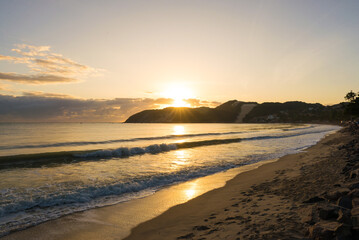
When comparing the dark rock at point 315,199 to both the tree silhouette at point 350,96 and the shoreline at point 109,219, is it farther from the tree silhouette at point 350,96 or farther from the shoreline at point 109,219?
the tree silhouette at point 350,96

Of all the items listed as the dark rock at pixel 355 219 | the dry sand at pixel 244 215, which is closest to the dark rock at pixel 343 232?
the dark rock at pixel 355 219

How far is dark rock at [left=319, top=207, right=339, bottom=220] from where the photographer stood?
165 inches

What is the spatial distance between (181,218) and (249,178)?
5.78m

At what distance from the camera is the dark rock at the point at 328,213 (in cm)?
418

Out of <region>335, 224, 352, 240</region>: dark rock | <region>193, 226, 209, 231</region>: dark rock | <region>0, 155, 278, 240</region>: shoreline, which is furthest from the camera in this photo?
<region>0, 155, 278, 240</region>: shoreline

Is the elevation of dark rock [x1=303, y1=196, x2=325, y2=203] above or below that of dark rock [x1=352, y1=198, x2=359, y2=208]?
below

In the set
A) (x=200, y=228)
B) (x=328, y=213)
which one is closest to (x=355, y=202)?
(x=328, y=213)

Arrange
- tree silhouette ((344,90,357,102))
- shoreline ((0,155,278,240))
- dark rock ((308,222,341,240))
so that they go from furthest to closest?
tree silhouette ((344,90,357,102))
shoreline ((0,155,278,240))
dark rock ((308,222,341,240))

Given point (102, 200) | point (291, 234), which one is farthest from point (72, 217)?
point (291, 234)

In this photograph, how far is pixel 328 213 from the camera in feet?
13.9

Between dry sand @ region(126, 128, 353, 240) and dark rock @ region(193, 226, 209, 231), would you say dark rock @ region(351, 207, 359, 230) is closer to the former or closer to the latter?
dry sand @ region(126, 128, 353, 240)

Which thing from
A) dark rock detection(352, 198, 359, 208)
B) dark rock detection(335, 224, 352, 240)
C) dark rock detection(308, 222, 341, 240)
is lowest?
dark rock detection(308, 222, 341, 240)

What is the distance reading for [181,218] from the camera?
613cm

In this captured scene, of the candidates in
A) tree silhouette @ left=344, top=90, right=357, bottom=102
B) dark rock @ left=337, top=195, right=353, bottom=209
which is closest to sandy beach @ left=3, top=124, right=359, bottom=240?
dark rock @ left=337, top=195, right=353, bottom=209
